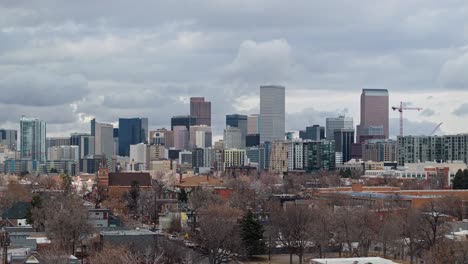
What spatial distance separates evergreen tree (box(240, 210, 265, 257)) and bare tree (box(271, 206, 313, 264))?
173cm

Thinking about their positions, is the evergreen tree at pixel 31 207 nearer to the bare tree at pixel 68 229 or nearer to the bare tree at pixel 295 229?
the bare tree at pixel 68 229

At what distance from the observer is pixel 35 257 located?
44.3 metres

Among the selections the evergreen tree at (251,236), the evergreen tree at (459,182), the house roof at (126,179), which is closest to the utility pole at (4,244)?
the evergreen tree at (251,236)

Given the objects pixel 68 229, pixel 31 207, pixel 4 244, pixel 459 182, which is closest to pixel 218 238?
pixel 68 229

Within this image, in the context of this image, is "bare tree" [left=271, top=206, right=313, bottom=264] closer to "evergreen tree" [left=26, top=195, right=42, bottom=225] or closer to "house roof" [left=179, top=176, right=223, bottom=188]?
"evergreen tree" [left=26, top=195, right=42, bottom=225]

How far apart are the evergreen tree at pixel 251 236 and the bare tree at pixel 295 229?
1.73m

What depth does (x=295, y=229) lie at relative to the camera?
5831 cm

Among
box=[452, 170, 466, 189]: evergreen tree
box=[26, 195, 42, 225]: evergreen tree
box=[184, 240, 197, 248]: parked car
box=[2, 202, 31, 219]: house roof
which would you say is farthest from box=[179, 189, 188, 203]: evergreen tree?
box=[184, 240, 197, 248]: parked car

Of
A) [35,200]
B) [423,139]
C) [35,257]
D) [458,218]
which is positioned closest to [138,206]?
[35,200]

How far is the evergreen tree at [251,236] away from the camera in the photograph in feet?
187

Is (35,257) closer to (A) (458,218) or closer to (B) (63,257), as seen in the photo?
(B) (63,257)

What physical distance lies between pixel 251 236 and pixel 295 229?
292 cm

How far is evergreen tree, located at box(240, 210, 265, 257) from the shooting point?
187ft

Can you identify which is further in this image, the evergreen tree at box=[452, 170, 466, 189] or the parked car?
the evergreen tree at box=[452, 170, 466, 189]
